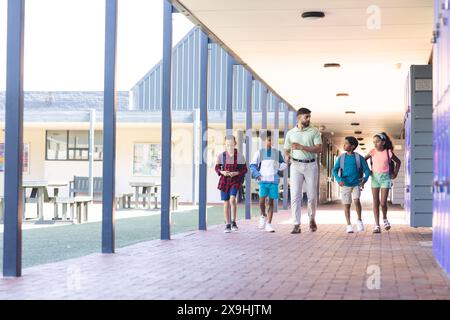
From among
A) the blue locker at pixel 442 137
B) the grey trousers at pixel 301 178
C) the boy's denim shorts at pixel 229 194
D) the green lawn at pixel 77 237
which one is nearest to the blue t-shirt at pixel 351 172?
the grey trousers at pixel 301 178

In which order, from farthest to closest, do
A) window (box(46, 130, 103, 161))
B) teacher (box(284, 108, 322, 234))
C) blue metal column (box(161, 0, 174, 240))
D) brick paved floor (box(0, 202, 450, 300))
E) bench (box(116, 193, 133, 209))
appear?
window (box(46, 130, 103, 161)) < bench (box(116, 193, 133, 209)) < teacher (box(284, 108, 322, 234)) < blue metal column (box(161, 0, 174, 240)) < brick paved floor (box(0, 202, 450, 300))

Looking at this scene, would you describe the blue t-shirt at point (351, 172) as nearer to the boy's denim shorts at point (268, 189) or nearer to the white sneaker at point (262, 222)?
the boy's denim shorts at point (268, 189)

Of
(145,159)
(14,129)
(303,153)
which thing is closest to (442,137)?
(14,129)

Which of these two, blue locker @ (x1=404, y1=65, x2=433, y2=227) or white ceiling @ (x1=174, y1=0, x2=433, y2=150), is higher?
white ceiling @ (x1=174, y1=0, x2=433, y2=150)

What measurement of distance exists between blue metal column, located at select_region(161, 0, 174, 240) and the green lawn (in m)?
0.60

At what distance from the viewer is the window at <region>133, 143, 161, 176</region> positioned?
27.4 meters

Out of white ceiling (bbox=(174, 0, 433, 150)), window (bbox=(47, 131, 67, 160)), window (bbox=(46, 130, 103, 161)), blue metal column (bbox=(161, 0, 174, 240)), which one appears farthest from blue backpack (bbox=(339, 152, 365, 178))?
window (bbox=(47, 131, 67, 160))

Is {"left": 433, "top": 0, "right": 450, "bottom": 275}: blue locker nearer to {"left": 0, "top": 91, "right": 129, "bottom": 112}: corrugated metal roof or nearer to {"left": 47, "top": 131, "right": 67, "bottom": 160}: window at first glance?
{"left": 47, "top": 131, "right": 67, "bottom": 160}: window

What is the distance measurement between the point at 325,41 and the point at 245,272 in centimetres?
594

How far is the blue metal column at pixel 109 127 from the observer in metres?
8.19

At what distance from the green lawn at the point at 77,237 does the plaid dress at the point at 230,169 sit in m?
1.17

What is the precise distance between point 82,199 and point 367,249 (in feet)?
22.8

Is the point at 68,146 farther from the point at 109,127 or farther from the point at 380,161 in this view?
the point at 109,127
